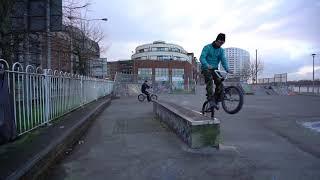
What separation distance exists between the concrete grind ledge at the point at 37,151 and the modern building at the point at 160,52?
109309 millimetres

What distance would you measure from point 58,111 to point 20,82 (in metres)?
3.92

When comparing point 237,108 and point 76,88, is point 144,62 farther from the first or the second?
point 237,108

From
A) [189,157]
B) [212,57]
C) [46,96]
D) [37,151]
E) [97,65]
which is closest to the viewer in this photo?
[37,151]

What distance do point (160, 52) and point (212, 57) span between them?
113m

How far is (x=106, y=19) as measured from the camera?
34.8m

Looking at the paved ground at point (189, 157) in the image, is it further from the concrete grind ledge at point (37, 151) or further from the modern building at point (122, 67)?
the modern building at point (122, 67)

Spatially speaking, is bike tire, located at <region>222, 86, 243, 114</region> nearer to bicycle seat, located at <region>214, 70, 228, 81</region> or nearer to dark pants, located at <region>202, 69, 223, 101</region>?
dark pants, located at <region>202, 69, 223, 101</region>

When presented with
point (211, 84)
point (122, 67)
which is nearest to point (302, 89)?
point (211, 84)

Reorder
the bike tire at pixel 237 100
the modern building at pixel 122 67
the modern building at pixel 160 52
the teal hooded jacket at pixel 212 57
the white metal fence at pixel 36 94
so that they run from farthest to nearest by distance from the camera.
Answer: the modern building at pixel 160 52, the modern building at pixel 122 67, the teal hooded jacket at pixel 212 57, the bike tire at pixel 237 100, the white metal fence at pixel 36 94

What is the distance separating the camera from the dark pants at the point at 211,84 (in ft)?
27.5

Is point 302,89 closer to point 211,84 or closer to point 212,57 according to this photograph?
point 211,84

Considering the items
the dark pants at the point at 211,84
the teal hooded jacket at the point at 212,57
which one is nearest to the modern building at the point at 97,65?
the dark pants at the point at 211,84

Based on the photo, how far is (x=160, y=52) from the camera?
398 feet

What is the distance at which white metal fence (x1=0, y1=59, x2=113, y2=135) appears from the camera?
301 inches
